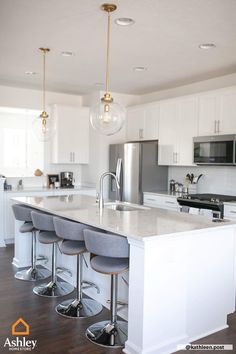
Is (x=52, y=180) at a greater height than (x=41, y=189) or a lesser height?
greater

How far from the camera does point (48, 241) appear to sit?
11.8ft

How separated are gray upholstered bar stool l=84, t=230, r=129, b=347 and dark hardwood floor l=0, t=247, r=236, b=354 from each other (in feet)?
A: 0.31

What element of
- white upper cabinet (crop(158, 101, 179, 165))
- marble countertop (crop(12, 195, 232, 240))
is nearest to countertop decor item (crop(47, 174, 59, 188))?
white upper cabinet (crop(158, 101, 179, 165))

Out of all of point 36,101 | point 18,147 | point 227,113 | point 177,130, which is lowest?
point 18,147

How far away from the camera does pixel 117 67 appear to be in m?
4.84

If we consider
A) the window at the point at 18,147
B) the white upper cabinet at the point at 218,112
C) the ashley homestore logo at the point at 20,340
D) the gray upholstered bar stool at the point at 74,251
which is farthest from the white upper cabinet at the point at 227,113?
the window at the point at 18,147

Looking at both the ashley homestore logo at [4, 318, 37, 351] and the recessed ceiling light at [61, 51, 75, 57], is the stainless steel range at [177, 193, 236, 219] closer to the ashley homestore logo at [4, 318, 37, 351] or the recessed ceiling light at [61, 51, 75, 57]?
the recessed ceiling light at [61, 51, 75, 57]

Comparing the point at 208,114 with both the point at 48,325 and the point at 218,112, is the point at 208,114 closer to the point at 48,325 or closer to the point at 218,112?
the point at 218,112

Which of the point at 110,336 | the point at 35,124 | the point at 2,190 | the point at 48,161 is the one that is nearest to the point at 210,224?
the point at 110,336

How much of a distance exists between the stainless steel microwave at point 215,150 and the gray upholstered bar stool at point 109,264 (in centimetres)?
258

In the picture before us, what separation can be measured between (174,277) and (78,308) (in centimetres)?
112

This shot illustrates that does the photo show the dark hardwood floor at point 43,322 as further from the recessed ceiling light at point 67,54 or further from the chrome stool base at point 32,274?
the recessed ceiling light at point 67,54

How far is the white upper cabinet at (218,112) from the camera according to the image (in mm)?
4730

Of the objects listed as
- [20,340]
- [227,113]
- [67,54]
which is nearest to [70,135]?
[67,54]
